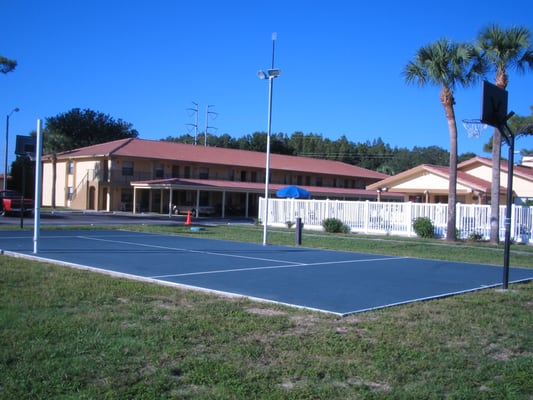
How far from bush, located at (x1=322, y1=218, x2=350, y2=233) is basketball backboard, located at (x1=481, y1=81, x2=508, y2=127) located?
20.3 m

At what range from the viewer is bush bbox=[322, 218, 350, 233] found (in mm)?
33188

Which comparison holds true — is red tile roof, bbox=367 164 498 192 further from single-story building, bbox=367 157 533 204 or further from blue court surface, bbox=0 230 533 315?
blue court surface, bbox=0 230 533 315

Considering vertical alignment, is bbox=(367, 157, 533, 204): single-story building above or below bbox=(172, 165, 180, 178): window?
below

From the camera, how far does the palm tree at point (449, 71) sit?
2703cm

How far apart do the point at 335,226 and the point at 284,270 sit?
1857cm

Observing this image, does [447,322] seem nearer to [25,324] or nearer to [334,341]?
[334,341]

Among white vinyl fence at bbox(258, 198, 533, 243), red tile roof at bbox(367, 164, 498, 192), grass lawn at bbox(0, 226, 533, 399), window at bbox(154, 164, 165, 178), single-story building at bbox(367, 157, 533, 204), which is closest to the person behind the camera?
grass lawn at bbox(0, 226, 533, 399)

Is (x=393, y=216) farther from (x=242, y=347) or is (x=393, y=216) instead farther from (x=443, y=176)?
(x=242, y=347)

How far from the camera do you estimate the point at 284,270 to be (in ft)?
49.1

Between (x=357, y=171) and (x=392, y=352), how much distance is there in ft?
226

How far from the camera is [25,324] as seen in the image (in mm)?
7875

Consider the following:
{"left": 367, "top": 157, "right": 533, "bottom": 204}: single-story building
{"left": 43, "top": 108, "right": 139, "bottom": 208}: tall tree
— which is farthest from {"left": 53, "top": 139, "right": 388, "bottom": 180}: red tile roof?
{"left": 367, "top": 157, "right": 533, "bottom": 204}: single-story building

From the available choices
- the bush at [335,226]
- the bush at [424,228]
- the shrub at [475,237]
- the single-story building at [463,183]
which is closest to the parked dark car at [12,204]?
the bush at [335,226]

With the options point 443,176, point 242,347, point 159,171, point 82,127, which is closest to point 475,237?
point 443,176
